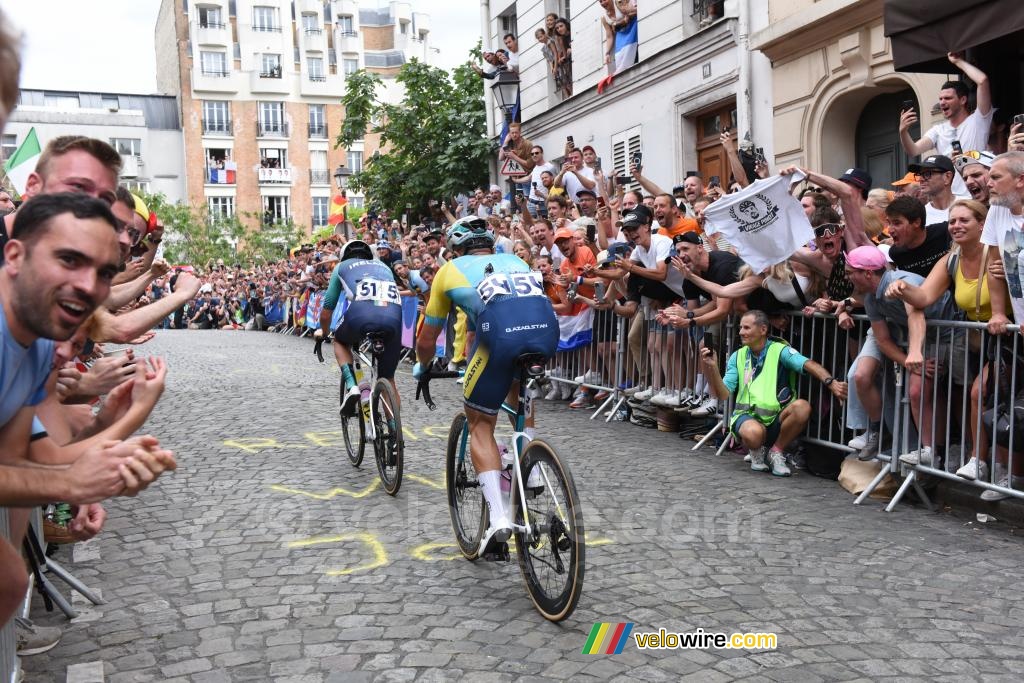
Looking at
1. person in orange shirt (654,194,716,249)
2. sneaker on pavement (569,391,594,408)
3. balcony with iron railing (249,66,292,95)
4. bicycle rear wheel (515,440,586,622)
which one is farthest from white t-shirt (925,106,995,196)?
balcony with iron railing (249,66,292,95)

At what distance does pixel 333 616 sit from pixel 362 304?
3.72 meters

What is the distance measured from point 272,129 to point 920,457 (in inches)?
2811

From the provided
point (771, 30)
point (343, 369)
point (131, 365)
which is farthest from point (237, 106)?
point (131, 365)

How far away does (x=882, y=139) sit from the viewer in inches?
510

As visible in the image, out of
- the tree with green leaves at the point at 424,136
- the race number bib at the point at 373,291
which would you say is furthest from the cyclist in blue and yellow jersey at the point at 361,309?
the tree with green leaves at the point at 424,136

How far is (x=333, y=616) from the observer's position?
185 inches

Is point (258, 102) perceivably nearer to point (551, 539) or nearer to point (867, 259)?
point (867, 259)

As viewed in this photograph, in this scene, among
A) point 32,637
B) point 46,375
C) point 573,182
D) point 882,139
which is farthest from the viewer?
point 573,182

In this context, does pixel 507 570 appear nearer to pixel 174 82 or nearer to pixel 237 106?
pixel 237 106

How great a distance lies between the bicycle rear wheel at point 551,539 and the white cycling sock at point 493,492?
13 cm

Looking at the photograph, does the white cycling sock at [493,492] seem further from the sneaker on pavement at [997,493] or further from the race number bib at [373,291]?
the sneaker on pavement at [997,493]

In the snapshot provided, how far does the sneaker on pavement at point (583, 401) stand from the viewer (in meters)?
11.7

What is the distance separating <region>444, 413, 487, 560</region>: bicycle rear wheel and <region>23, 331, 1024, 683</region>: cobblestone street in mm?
117

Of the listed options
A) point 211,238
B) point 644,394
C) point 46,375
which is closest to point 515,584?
point 46,375
